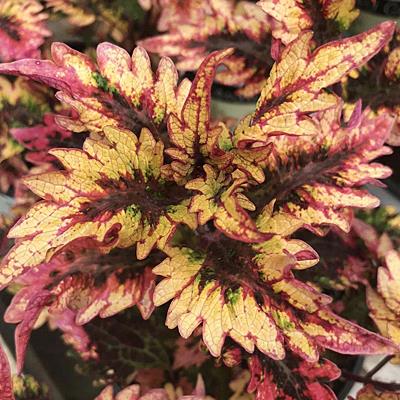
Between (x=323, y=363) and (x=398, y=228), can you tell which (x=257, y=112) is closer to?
(x=323, y=363)

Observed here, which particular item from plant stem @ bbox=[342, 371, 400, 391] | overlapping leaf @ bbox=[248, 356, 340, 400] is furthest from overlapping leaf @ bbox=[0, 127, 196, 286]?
plant stem @ bbox=[342, 371, 400, 391]

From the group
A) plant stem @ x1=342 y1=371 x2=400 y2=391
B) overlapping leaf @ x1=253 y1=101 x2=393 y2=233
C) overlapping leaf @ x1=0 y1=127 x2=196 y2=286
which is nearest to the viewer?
overlapping leaf @ x1=0 y1=127 x2=196 y2=286

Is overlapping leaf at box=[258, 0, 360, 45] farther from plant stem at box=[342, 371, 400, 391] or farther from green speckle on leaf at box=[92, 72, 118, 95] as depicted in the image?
plant stem at box=[342, 371, 400, 391]

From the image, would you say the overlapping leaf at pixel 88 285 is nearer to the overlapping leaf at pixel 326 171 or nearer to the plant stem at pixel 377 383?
the overlapping leaf at pixel 326 171

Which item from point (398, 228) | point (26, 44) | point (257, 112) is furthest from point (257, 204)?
point (26, 44)

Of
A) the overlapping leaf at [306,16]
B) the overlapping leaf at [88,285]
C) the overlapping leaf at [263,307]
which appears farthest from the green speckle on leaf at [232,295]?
the overlapping leaf at [306,16]
